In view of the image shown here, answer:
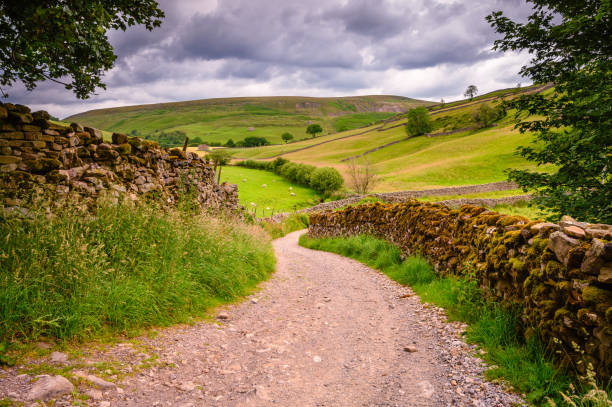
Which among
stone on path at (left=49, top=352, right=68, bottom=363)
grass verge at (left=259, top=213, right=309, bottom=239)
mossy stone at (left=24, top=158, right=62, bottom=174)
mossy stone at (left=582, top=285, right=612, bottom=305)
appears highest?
mossy stone at (left=24, top=158, right=62, bottom=174)

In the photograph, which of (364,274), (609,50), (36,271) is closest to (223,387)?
(36,271)

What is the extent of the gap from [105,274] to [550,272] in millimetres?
6217

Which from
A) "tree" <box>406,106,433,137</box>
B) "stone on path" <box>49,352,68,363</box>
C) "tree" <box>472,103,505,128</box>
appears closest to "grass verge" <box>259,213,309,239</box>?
"stone on path" <box>49,352,68,363</box>

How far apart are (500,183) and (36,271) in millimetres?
52189

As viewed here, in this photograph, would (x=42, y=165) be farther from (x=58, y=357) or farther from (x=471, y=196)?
(x=471, y=196)

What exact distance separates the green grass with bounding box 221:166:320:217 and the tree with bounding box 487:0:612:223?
38791mm

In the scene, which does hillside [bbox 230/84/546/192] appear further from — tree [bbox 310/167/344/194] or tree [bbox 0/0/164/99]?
tree [bbox 0/0/164/99]

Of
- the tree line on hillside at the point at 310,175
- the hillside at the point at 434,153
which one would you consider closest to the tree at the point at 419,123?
the hillside at the point at 434,153

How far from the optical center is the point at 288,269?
11.1 meters

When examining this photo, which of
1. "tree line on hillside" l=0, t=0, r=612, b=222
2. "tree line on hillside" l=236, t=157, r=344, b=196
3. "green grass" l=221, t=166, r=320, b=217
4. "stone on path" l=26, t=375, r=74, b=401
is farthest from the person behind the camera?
"tree line on hillside" l=236, t=157, r=344, b=196

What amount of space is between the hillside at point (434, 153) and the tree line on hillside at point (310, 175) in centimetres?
742

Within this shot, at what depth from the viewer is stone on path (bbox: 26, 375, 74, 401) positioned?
2.86 meters

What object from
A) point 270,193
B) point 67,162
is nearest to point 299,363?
point 67,162

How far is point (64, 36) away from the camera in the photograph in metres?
5.46
